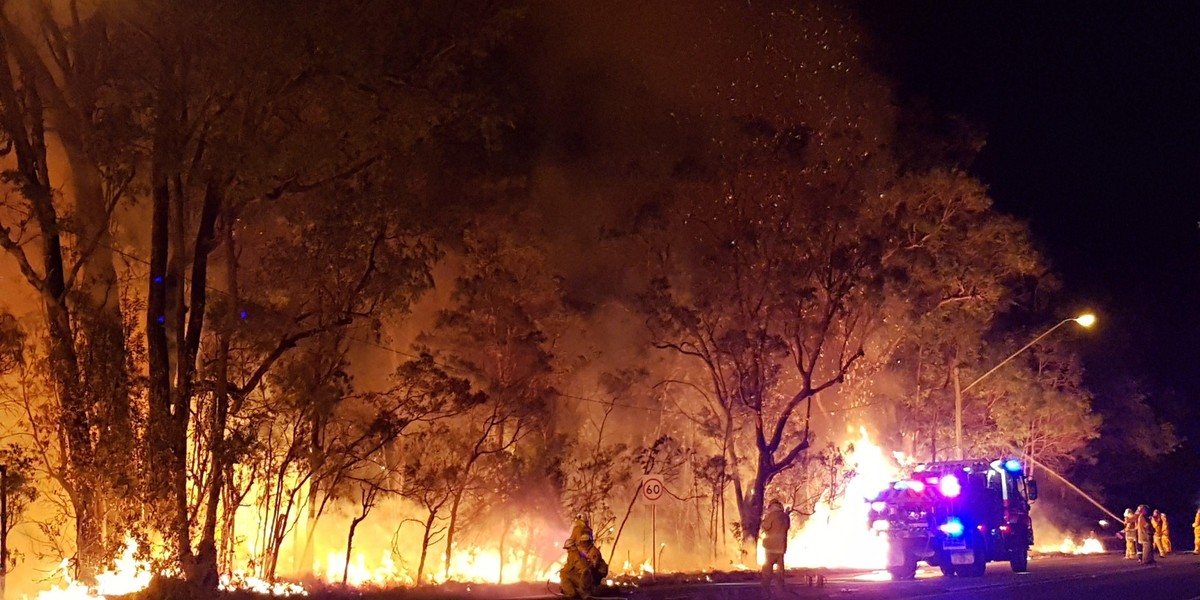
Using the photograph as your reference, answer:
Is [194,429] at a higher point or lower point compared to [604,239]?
lower

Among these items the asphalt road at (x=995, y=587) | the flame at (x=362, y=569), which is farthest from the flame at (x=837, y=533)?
the flame at (x=362, y=569)

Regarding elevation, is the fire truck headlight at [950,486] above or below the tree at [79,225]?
below

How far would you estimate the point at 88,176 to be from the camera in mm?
17109

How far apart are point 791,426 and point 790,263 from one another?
9.53 m

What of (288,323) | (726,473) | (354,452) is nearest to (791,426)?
(726,473)

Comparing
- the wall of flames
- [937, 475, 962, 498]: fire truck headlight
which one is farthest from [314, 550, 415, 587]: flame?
[937, 475, 962, 498]: fire truck headlight

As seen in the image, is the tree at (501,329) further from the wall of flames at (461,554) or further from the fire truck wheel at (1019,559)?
the fire truck wheel at (1019,559)

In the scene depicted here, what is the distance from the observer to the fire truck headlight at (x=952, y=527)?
22984mm

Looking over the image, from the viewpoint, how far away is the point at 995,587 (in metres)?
19.5

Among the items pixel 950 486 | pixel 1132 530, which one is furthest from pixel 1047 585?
pixel 1132 530

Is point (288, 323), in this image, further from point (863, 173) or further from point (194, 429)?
point (863, 173)

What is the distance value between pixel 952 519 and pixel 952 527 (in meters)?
0.16

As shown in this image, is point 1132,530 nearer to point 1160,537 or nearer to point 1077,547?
point 1160,537

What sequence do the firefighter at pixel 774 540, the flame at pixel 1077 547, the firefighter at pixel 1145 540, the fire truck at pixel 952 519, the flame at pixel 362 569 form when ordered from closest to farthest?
the firefighter at pixel 774 540, the fire truck at pixel 952 519, the flame at pixel 362 569, the firefighter at pixel 1145 540, the flame at pixel 1077 547
